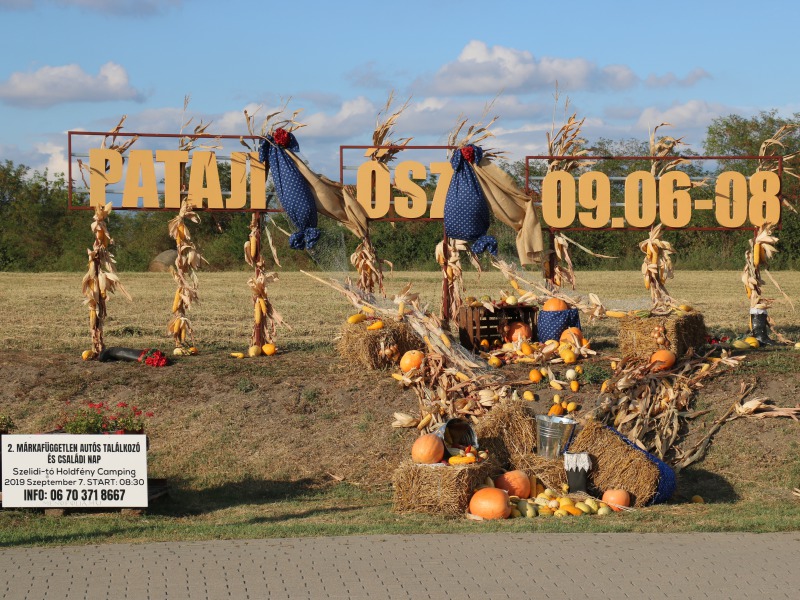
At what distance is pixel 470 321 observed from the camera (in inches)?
627

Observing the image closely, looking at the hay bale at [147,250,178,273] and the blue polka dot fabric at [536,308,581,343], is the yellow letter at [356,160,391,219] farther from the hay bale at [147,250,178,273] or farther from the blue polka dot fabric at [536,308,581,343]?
the hay bale at [147,250,178,273]

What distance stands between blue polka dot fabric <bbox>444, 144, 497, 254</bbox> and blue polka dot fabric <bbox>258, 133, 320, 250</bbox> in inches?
73.3

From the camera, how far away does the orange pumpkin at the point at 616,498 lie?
438 inches

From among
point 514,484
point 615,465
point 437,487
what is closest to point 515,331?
point 615,465

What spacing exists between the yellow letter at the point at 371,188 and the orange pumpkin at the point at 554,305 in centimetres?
270

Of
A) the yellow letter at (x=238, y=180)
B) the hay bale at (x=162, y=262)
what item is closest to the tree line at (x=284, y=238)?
the hay bale at (x=162, y=262)

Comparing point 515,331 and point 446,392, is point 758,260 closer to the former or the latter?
point 515,331

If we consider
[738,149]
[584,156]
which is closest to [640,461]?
[584,156]


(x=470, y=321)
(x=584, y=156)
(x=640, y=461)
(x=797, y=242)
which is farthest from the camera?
(x=797, y=242)

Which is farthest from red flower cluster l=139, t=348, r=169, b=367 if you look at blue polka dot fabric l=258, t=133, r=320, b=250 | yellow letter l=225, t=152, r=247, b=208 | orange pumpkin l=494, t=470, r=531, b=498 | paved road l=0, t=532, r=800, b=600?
paved road l=0, t=532, r=800, b=600

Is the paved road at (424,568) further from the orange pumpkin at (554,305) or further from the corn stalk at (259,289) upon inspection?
the corn stalk at (259,289)

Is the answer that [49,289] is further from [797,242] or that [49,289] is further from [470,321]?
[797,242]

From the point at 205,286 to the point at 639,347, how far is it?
75.9 feet

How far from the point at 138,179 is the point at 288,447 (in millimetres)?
5275
